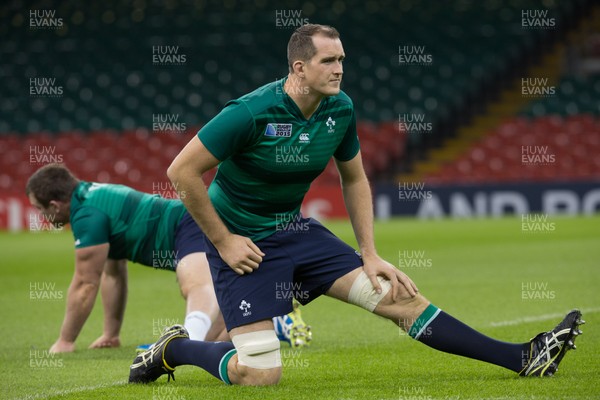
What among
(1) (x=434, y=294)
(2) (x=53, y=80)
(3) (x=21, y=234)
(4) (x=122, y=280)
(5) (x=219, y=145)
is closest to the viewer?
(5) (x=219, y=145)

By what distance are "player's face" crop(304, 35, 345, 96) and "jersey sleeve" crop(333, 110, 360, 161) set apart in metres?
0.48

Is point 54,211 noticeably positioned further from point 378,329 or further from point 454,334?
point 454,334

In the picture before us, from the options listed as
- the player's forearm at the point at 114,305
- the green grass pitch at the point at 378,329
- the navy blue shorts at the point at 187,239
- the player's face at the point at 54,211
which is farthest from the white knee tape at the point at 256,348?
the player's forearm at the point at 114,305

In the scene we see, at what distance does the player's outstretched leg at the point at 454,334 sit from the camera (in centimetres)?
619

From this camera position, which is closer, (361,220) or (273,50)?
(361,220)

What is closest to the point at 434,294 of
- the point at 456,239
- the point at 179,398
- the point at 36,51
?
the point at 179,398

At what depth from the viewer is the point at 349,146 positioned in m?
6.51

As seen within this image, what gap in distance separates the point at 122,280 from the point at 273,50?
24095mm

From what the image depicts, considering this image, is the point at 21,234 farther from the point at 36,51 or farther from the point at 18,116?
the point at 36,51

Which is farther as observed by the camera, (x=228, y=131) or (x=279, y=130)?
(x=279, y=130)

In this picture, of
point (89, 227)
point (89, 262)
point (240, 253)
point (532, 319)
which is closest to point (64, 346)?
point (89, 262)

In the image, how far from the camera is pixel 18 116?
3161 centimetres

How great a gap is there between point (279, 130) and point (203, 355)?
1.45 metres

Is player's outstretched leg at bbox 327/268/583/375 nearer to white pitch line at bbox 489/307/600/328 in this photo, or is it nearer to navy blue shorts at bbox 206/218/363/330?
navy blue shorts at bbox 206/218/363/330
